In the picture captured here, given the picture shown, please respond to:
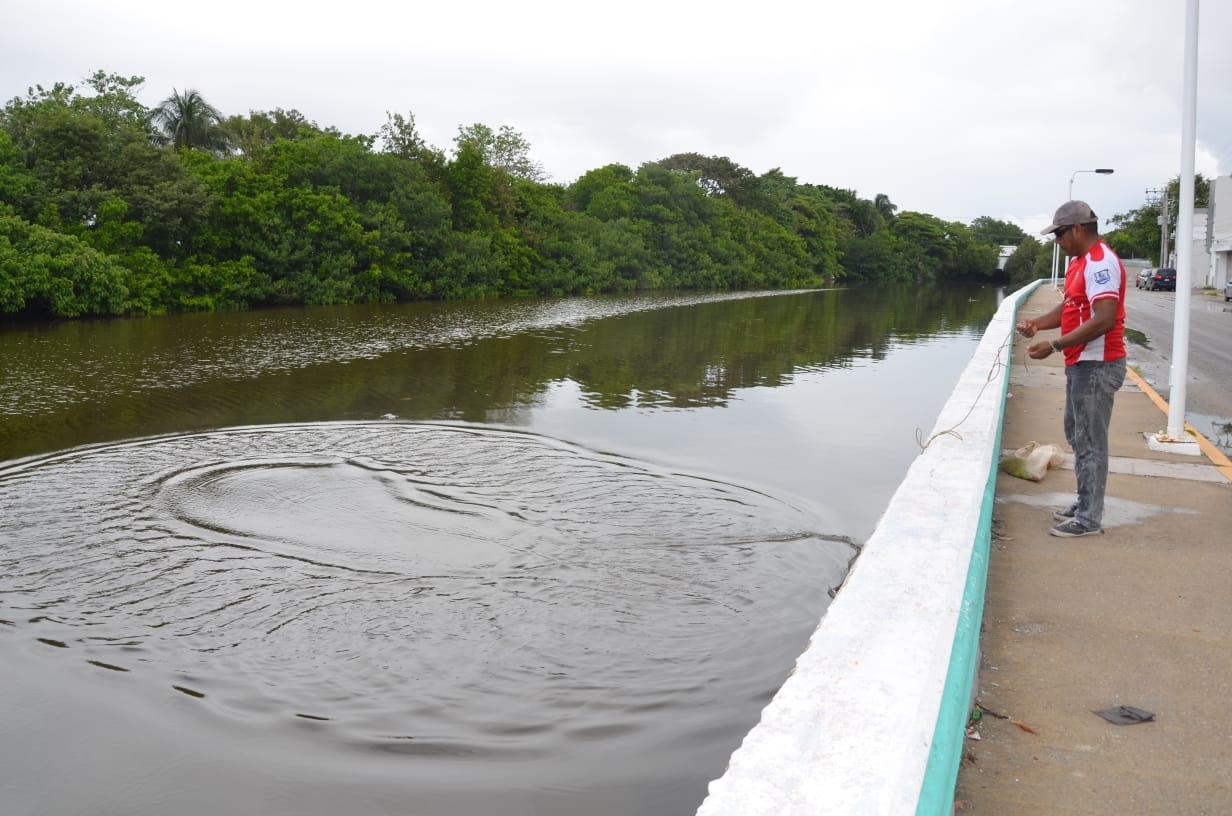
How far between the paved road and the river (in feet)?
9.71

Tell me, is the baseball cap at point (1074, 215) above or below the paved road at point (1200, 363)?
above

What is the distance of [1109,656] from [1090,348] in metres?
2.00

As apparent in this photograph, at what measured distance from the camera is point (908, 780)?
2250 mm

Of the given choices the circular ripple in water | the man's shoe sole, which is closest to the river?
the circular ripple in water

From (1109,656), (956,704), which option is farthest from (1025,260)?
(956,704)

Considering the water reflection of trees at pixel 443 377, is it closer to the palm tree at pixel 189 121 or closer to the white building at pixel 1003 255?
the palm tree at pixel 189 121

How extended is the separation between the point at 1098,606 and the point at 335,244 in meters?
34.9

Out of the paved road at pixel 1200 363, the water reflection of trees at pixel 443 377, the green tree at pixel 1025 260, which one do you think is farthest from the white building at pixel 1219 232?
the green tree at pixel 1025 260

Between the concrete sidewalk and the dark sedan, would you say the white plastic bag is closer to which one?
the concrete sidewalk

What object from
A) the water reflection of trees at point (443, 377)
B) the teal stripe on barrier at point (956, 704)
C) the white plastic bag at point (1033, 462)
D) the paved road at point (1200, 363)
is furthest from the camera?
the water reflection of trees at point (443, 377)

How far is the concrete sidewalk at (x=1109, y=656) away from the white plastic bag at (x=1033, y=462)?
103 millimetres

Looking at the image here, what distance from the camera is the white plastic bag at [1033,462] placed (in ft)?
21.8

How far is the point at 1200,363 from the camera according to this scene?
16.4 m

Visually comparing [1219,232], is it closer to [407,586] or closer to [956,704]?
[407,586]
